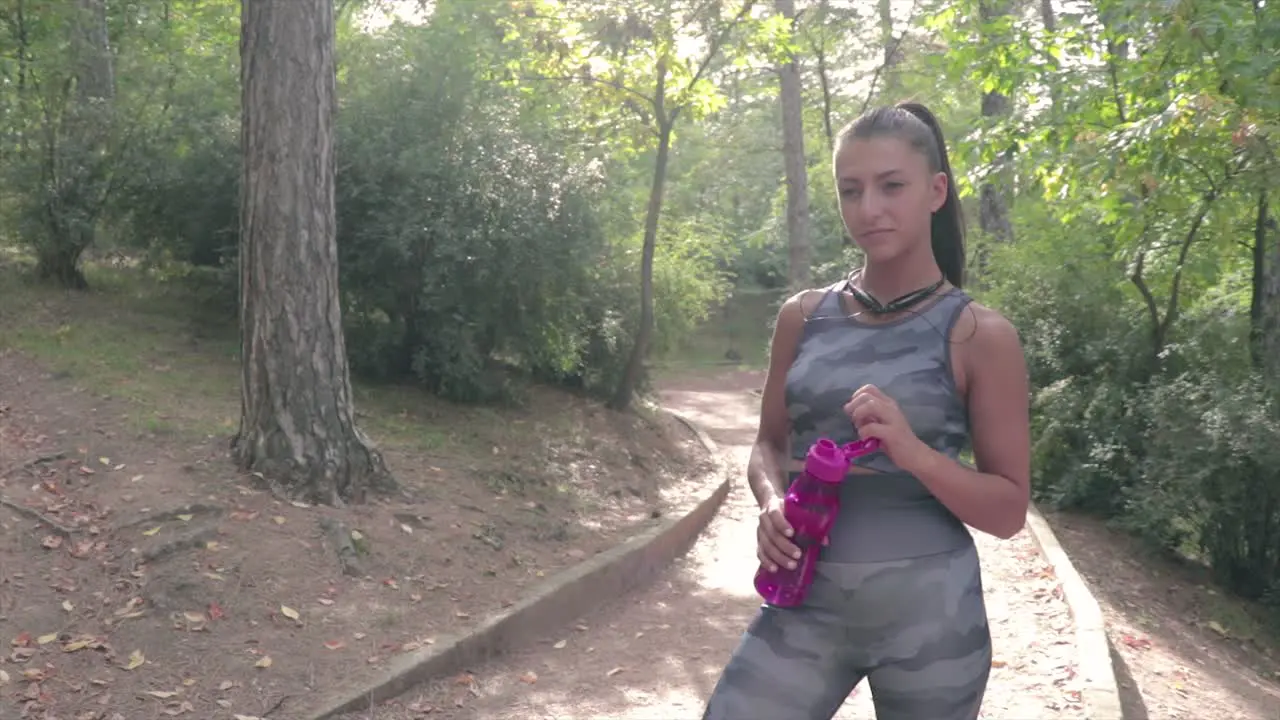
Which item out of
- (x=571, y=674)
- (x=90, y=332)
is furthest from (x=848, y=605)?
(x=90, y=332)

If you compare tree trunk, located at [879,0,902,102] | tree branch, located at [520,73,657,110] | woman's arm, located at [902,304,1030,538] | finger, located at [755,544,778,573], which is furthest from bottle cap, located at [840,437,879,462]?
tree trunk, located at [879,0,902,102]

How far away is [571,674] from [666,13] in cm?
816

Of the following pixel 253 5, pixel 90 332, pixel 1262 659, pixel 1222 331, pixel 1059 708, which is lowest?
pixel 1262 659

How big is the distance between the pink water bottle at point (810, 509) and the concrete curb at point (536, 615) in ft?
11.4

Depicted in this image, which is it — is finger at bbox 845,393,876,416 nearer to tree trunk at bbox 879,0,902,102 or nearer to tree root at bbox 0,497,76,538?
tree root at bbox 0,497,76,538

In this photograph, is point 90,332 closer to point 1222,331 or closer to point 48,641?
point 48,641

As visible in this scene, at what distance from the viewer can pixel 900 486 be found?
2352 millimetres

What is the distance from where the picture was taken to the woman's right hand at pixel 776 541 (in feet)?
7.55

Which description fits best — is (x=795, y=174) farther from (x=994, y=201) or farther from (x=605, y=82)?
(x=605, y=82)

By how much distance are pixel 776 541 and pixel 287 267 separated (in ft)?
18.5

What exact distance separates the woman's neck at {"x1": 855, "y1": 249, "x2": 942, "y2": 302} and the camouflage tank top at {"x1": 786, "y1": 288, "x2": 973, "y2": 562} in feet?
0.21

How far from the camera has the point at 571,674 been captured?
6.45m

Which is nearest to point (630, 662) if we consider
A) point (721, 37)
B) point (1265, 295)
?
point (1265, 295)

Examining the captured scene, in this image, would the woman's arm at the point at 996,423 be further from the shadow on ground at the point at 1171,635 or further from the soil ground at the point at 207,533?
the shadow on ground at the point at 1171,635
